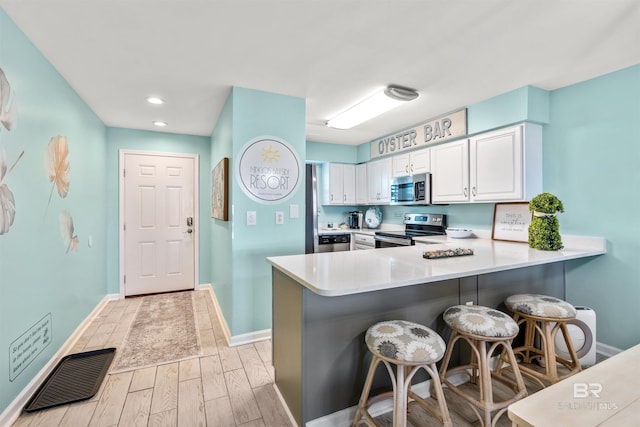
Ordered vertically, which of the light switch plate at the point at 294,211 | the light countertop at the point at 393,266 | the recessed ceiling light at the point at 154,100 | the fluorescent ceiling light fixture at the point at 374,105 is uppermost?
the recessed ceiling light at the point at 154,100

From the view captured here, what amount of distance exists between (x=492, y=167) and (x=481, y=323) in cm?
Answer: 188

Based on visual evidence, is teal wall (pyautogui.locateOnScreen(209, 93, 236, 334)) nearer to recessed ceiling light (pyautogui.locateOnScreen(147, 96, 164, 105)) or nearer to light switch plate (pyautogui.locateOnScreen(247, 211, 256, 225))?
light switch plate (pyautogui.locateOnScreen(247, 211, 256, 225))

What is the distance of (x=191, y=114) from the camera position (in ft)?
11.1

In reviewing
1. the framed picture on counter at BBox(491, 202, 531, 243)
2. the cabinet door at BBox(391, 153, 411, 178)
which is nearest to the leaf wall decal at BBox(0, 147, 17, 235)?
the cabinet door at BBox(391, 153, 411, 178)

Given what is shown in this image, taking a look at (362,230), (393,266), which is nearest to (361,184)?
(362,230)

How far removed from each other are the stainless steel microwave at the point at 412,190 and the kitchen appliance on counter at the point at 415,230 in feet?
1.09

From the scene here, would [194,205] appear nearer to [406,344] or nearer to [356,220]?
[356,220]

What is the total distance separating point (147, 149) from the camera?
4152 mm

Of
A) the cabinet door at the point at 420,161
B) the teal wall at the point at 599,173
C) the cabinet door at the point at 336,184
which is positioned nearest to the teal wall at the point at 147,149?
the cabinet door at the point at 336,184

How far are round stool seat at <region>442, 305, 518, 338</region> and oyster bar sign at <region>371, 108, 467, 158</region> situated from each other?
212 cm

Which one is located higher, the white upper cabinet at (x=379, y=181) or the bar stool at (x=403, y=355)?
the white upper cabinet at (x=379, y=181)

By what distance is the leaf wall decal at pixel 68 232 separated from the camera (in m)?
2.47

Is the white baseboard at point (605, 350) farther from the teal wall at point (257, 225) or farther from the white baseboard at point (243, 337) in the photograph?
the white baseboard at point (243, 337)

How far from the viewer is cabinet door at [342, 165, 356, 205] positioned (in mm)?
4922
